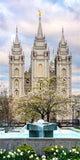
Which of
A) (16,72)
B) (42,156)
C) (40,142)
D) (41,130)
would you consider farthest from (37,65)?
(42,156)

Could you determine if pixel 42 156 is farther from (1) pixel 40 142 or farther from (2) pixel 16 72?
(2) pixel 16 72

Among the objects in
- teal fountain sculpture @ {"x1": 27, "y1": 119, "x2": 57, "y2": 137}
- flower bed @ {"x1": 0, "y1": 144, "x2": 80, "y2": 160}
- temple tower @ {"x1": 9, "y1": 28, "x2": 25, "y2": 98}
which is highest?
→ temple tower @ {"x1": 9, "y1": 28, "x2": 25, "y2": 98}

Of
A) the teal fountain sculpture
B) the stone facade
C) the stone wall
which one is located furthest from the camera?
the stone facade

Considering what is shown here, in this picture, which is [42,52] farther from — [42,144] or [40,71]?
[42,144]

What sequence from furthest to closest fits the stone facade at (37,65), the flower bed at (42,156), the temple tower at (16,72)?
the stone facade at (37,65), the temple tower at (16,72), the flower bed at (42,156)

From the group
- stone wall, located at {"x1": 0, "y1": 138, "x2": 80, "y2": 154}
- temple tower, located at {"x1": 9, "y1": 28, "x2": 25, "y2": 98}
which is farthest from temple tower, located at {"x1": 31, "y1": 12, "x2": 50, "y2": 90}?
stone wall, located at {"x1": 0, "y1": 138, "x2": 80, "y2": 154}

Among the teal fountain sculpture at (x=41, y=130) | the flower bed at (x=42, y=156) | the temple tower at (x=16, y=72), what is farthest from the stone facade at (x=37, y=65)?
the flower bed at (x=42, y=156)

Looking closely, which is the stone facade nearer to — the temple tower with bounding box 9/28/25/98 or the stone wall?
the temple tower with bounding box 9/28/25/98

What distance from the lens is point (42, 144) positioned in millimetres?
9656

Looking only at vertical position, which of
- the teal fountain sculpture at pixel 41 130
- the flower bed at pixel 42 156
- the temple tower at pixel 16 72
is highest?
the temple tower at pixel 16 72

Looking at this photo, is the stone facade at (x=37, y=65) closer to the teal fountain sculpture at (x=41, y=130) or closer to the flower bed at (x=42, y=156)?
the teal fountain sculpture at (x=41, y=130)

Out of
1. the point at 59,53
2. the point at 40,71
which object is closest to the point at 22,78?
the point at 40,71

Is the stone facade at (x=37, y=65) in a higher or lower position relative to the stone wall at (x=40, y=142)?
higher

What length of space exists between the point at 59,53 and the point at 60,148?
266 ft
